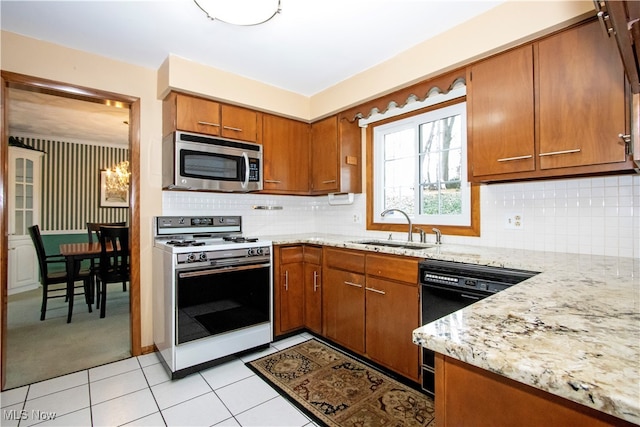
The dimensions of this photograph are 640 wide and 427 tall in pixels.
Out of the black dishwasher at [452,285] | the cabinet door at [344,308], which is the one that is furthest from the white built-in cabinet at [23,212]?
the black dishwasher at [452,285]

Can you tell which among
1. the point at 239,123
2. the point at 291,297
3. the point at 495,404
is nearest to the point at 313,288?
the point at 291,297

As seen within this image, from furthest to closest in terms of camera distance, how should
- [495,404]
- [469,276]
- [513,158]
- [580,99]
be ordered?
1. [513,158]
2. [469,276]
3. [580,99]
4. [495,404]

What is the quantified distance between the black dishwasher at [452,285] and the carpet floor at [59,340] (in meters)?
2.39

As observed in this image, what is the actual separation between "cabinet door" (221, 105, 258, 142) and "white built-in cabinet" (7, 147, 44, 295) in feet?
13.4

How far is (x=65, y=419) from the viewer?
1.76 metres

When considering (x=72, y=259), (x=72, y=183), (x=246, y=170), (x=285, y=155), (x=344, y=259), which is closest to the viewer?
(x=344, y=259)

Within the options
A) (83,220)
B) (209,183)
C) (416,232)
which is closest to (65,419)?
(209,183)

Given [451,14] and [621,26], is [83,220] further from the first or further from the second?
[621,26]

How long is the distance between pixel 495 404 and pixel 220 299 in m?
2.09

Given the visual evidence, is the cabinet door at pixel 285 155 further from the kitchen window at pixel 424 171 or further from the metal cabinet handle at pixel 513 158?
Result: the metal cabinet handle at pixel 513 158

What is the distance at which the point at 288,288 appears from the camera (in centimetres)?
280

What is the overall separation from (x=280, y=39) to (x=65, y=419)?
108 inches

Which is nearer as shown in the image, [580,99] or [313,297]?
[580,99]

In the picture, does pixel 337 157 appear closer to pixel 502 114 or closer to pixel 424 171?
pixel 424 171
